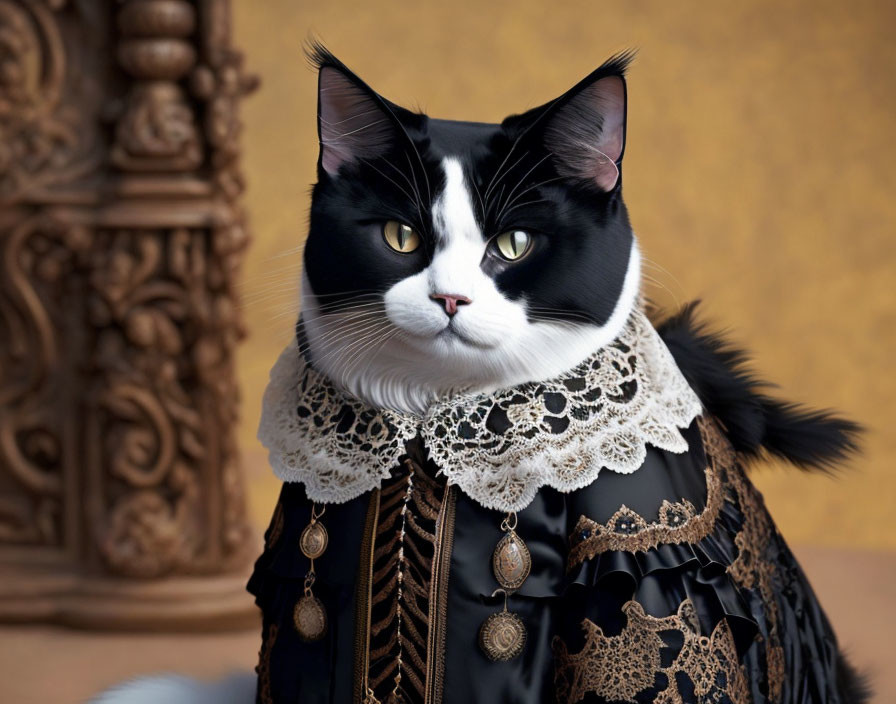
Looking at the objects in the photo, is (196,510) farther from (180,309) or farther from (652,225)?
(652,225)

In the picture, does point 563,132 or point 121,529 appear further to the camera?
point 121,529

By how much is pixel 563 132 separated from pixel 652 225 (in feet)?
5.12

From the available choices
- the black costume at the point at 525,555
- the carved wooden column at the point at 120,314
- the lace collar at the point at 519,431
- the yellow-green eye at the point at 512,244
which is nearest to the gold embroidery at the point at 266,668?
the black costume at the point at 525,555

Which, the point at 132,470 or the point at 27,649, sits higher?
the point at 132,470

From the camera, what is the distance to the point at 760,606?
0.82 metres

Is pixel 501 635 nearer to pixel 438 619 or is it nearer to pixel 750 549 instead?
pixel 438 619

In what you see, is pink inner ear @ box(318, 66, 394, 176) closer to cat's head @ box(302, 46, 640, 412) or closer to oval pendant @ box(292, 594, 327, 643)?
cat's head @ box(302, 46, 640, 412)

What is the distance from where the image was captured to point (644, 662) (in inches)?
29.6

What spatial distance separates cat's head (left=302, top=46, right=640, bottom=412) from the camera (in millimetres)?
740

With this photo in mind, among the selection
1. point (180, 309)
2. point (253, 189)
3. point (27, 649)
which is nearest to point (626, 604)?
point (180, 309)

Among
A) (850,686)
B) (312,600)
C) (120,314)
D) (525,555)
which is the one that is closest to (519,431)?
(525,555)

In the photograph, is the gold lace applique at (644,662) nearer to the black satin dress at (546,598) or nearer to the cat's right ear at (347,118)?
the black satin dress at (546,598)

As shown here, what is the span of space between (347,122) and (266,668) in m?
0.41

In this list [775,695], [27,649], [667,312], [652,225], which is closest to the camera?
[775,695]
